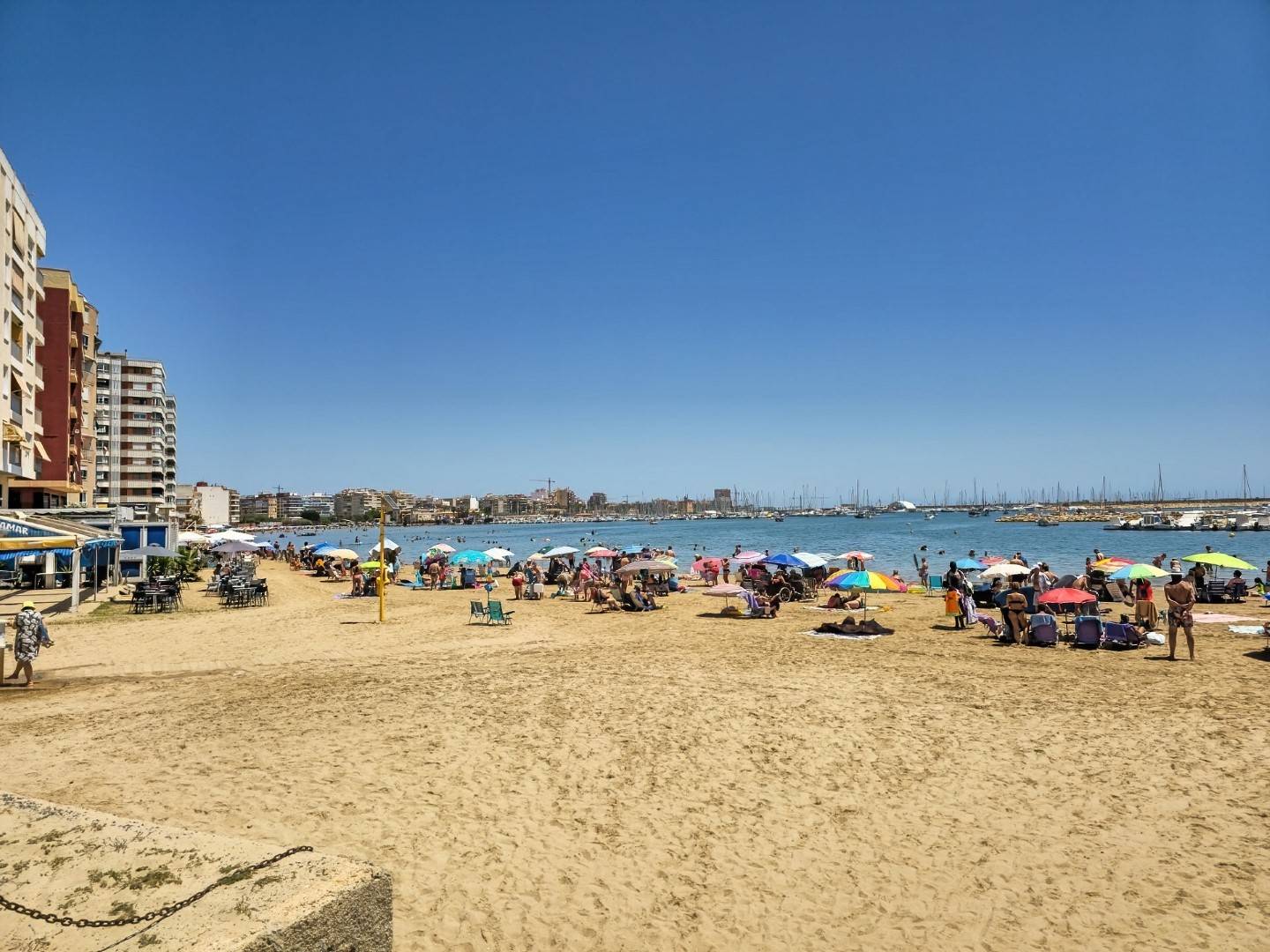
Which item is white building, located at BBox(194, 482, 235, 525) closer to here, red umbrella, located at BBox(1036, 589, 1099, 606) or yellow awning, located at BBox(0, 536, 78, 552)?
yellow awning, located at BBox(0, 536, 78, 552)

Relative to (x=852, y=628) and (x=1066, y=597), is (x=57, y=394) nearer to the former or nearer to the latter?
(x=852, y=628)

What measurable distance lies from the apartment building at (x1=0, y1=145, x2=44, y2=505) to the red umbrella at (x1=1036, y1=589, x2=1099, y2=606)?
1237 inches

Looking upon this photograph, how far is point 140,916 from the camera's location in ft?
8.92

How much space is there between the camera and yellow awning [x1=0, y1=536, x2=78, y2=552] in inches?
647

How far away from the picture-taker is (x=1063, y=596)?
15.2 metres

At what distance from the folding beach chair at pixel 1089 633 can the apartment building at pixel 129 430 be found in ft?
254

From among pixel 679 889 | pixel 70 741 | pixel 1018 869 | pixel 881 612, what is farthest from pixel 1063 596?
pixel 70 741

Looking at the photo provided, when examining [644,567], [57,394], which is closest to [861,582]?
[644,567]

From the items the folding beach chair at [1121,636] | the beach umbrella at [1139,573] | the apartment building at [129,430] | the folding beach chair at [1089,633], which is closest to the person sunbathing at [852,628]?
the folding beach chair at [1089,633]

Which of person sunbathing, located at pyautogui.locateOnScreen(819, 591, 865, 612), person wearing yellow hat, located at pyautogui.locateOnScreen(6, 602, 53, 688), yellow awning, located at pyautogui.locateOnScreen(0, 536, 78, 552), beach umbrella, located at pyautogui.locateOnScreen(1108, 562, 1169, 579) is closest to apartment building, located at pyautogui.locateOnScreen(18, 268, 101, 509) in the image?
yellow awning, located at pyautogui.locateOnScreen(0, 536, 78, 552)

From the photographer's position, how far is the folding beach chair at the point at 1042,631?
1452 centimetres

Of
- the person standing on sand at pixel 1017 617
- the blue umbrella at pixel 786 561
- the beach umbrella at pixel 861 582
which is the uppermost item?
the blue umbrella at pixel 786 561

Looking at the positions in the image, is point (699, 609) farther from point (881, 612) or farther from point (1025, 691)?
point (1025, 691)

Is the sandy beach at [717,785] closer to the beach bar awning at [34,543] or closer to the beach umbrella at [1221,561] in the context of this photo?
the beach bar awning at [34,543]
